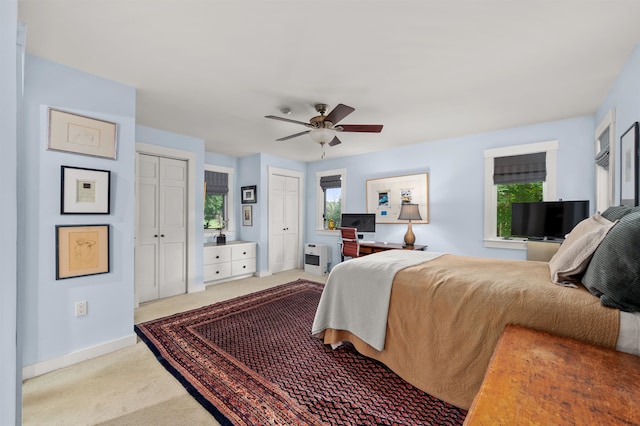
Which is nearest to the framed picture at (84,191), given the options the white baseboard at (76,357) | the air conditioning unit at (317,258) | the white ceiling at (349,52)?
the white ceiling at (349,52)

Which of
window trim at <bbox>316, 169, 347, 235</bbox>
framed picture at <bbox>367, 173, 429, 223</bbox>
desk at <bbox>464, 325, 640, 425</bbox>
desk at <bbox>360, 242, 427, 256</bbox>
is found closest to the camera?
desk at <bbox>464, 325, 640, 425</bbox>

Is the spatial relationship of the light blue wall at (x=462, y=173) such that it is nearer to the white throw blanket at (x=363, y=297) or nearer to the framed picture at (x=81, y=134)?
the white throw blanket at (x=363, y=297)

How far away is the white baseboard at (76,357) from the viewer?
2129mm

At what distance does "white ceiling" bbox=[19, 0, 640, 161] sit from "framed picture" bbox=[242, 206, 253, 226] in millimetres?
2563

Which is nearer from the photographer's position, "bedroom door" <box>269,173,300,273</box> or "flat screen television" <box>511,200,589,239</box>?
"flat screen television" <box>511,200,589,239</box>

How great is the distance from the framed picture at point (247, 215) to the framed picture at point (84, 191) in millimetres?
3125

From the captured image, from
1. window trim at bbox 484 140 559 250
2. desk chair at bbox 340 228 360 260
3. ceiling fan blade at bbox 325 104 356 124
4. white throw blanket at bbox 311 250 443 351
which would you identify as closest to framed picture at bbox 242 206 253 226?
desk chair at bbox 340 228 360 260

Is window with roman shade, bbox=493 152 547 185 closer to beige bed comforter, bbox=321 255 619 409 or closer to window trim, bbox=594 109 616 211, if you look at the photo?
window trim, bbox=594 109 616 211

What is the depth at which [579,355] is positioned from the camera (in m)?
1.19

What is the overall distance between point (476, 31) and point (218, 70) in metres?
1.98

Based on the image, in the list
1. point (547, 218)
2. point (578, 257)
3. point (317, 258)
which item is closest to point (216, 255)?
point (317, 258)

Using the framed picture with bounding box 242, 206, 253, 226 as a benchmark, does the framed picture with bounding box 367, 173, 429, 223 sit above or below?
above

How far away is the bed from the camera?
1371mm

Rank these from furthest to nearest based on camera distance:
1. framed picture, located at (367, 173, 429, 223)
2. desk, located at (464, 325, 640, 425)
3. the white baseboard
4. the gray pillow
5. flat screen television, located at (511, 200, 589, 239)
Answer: framed picture, located at (367, 173, 429, 223) < flat screen television, located at (511, 200, 589, 239) < the white baseboard < the gray pillow < desk, located at (464, 325, 640, 425)
